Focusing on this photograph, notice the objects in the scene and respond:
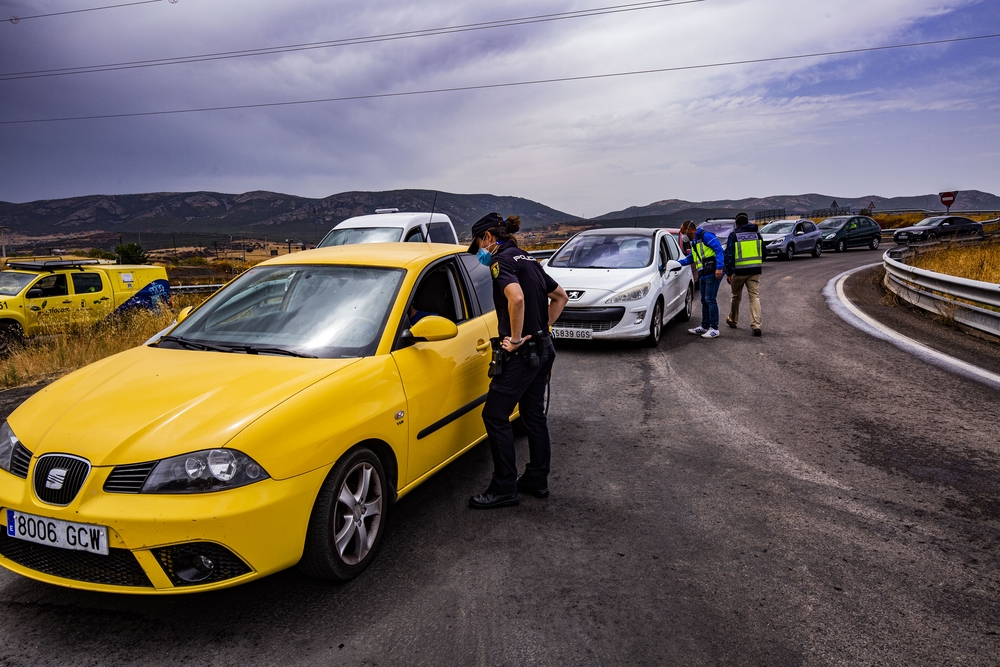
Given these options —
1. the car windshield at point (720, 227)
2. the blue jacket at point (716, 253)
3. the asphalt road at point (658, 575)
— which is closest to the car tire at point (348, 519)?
the asphalt road at point (658, 575)

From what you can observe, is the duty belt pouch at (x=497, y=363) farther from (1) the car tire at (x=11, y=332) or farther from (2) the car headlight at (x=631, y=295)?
(1) the car tire at (x=11, y=332)

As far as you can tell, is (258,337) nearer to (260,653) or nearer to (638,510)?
(260,653)

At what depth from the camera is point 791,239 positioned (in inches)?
1086

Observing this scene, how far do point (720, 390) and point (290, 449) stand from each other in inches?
209

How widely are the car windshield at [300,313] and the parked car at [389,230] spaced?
8.74 metres

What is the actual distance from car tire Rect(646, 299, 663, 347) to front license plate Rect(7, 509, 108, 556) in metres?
7.80

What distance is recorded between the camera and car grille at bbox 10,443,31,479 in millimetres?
2920

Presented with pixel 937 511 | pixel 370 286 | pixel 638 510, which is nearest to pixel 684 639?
pixel 638 510

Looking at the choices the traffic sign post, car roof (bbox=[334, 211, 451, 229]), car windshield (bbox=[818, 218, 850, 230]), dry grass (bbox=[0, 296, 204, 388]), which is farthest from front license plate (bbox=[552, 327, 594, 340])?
the traffic sign post

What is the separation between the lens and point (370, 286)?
13.6ft

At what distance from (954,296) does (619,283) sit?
5.59 meters

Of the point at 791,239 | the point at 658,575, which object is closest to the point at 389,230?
the point at 658,575

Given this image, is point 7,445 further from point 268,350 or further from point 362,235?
point 362,235

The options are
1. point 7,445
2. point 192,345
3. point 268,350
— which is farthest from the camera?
point 192,345
